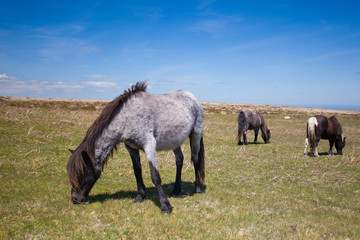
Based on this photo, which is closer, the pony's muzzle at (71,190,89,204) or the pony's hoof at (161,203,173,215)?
the pony's hoof at (161,203,173,215)

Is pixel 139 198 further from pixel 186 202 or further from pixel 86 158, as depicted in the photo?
pixel 86 158

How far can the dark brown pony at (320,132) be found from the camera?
16.0m

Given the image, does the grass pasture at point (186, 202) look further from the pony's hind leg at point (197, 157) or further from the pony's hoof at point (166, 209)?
the pony's hind leg at point (197, 157)

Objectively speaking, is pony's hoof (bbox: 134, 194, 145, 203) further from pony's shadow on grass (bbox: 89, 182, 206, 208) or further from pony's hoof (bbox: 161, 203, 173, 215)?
pony's hoof (bbox: 161, 203, 173, 215)

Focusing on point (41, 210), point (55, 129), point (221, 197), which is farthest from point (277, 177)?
point (55, 129)

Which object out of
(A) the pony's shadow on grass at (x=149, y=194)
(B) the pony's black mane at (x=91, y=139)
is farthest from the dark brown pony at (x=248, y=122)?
(B) the pony's black mane at (x=91, y=139)

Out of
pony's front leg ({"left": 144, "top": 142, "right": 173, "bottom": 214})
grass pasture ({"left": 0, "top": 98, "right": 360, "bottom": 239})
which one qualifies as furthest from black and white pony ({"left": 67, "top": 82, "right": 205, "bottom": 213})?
grass pasture ({"left": 0, "top": 98, "right": 360, "bottom": 239})

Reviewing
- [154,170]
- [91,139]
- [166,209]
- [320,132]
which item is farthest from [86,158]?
[320,132]

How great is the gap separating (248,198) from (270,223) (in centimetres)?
186

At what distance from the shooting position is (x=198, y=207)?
Answer: 6.69 metres

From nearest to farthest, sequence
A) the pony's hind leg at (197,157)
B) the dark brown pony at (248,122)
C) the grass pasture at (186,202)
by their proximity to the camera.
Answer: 1. the grass pasture at (186,202)
2. the pony's hind leg at (197,157)
3. the dark brown pony at (248,122)

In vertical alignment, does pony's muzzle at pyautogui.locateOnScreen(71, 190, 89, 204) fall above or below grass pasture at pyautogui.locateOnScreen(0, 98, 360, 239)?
above

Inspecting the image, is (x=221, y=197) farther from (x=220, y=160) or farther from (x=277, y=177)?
(x=220, y=160)

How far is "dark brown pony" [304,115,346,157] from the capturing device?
52.6 ft
